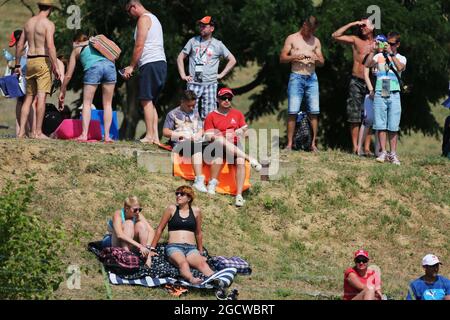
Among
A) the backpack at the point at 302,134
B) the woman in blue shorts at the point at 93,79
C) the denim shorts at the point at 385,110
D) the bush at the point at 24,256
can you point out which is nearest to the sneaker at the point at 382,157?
the denim shorts at the point at 385,110

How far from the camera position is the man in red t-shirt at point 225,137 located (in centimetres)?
1769

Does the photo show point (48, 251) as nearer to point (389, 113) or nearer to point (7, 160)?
point (7, 160)

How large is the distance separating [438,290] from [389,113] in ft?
16.5

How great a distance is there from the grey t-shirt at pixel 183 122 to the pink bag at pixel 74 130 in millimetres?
1408

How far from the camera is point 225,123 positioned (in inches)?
703

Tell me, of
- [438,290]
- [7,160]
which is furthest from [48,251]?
[438,290]

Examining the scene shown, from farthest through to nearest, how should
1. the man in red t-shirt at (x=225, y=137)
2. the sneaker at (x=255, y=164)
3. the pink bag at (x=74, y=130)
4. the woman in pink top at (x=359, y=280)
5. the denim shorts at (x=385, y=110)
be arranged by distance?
1. the denim shorts at (x=385, y=110)
2. the pink bag at (x=74, y=130)
3. the sneaker at (x=255, y=164)
4. the man in red t-shirt at (x=225, y=137)
5. the woman in pink top at (x=359, y=280)

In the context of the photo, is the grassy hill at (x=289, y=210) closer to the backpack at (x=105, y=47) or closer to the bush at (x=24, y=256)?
the backpack at (x=105, y=47)

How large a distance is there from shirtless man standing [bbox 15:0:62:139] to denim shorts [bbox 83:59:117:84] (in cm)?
39

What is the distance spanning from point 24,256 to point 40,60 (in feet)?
16.1

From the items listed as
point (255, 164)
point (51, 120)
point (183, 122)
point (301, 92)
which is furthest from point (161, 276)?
point (301, 92)

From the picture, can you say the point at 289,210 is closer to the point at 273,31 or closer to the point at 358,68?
the point at 358,68

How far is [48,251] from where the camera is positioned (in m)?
14.8

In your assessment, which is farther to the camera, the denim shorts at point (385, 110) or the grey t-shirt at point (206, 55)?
the denim shorts at point (385, 110)
